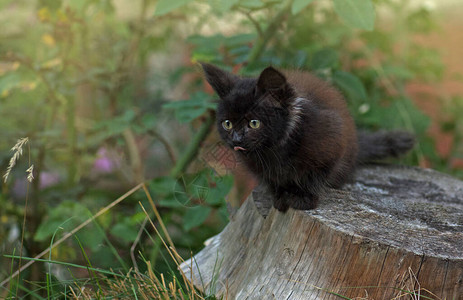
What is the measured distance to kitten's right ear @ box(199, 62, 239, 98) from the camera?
60.8 inches

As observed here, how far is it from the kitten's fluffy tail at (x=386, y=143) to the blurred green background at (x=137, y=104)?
0.25 meters

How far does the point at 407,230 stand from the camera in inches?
57.3

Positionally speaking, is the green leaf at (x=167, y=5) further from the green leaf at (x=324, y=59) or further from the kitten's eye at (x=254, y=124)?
the green leaf at (x=324, y=59)

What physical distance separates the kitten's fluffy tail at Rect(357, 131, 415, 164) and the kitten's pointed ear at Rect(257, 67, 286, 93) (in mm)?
859

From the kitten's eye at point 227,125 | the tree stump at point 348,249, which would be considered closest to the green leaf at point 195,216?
the tree stump at point 348,249

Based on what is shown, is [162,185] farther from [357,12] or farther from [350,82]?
[357,12]

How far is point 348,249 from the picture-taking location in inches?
54.6

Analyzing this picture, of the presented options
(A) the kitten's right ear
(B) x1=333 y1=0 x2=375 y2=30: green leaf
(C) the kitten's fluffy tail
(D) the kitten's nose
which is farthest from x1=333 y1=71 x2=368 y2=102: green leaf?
(D) the kitten's nose

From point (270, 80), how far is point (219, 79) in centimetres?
21

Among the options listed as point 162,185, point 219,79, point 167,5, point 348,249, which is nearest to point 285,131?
point 219,79

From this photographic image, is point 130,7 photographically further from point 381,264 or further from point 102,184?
point 381,264

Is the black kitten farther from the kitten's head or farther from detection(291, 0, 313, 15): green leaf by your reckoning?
detection(291, 0, 313, 15): green leaf

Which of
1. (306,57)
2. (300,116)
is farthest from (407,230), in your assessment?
(306,57)

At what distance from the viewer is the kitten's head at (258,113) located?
1.44 m
